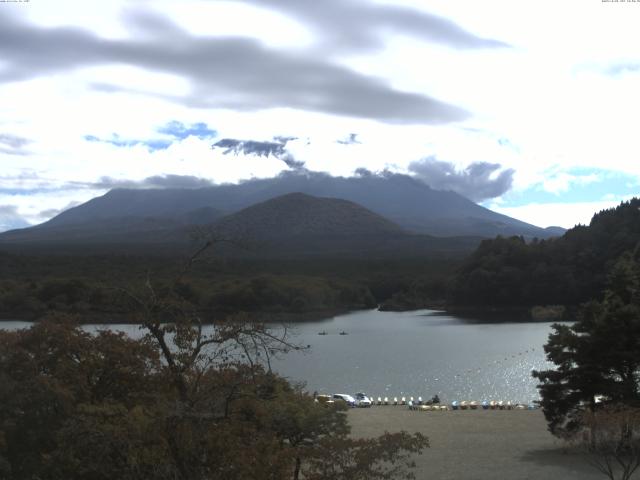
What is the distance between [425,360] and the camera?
4119cm

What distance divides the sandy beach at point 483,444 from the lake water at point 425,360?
604cm

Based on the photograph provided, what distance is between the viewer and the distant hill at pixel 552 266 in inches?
2879

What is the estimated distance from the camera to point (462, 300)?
3113 inches

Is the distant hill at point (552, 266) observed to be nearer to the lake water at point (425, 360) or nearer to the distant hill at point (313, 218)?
the lake water at point (425, 360)

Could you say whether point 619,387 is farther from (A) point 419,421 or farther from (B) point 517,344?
(B) point 517,344

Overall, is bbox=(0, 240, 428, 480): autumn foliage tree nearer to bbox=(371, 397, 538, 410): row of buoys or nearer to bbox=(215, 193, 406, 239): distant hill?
bbox=(371, 397, 538, 410): row of buoys

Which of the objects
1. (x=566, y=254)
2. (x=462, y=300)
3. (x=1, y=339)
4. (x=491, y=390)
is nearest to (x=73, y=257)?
(x=462, y=300)

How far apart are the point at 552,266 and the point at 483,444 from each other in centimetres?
5974

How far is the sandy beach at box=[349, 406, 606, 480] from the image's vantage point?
16.2 metres

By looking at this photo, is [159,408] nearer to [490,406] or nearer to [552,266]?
[490,406]

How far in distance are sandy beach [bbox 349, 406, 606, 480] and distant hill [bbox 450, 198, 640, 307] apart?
1980 inches

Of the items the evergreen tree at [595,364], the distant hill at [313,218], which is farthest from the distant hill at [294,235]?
the evergreen tree at [595,364]

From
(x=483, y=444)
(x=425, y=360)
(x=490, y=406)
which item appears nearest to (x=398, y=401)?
(x=490, y=406)

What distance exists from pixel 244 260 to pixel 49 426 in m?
95.1
